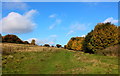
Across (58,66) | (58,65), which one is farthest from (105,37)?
(58,66)

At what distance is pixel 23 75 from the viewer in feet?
44.7

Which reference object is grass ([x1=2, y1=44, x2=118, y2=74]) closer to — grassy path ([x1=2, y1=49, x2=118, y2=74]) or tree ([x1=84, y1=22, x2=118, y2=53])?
grassy path ([x1=2, y1=49, x2=118, y2=74])

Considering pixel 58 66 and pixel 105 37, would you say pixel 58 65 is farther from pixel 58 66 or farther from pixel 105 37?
pixel 105 37

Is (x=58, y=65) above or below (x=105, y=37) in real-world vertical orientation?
below

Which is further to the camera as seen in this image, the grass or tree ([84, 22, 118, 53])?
tree ([84, 22, 118, 53])

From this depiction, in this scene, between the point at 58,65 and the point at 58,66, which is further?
the point at 58,65

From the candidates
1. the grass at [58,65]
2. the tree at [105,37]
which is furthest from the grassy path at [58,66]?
the tree at [105,37]

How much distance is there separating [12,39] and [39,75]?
253 ft

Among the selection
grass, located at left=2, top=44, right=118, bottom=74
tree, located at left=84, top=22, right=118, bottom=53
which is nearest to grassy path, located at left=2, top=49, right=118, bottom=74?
grass, located at left=2, top=44, right=118, bottom=74

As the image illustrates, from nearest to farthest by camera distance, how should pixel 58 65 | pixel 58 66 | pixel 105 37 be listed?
pixel 58 66 → pixel 58 65 → pixel 105 37

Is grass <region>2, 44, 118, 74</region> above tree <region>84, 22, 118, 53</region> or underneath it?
underneath

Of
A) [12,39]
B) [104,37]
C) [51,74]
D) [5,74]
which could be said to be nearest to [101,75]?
[51,74]

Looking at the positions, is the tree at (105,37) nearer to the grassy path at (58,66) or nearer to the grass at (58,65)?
the grass at (58,65)

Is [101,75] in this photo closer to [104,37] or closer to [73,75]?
[73,75]
